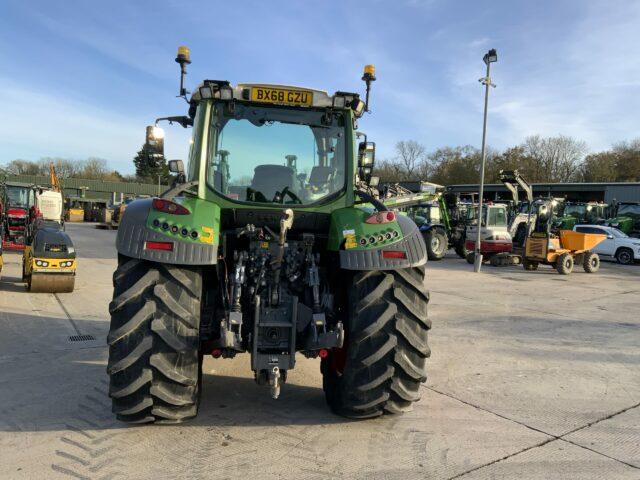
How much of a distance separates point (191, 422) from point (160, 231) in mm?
1529

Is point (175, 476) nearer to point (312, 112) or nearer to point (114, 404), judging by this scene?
point (114, 404)

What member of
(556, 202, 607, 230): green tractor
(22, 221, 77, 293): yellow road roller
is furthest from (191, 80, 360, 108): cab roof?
(556, 202, 607, 230): green tractor

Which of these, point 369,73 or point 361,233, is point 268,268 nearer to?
point 361,233

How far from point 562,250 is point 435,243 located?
16.7 ft

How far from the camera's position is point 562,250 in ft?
56.1

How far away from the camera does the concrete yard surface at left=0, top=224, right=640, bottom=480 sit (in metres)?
3.29

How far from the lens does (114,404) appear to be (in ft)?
11.8

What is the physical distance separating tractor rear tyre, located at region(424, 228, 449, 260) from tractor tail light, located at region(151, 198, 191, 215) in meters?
17.6

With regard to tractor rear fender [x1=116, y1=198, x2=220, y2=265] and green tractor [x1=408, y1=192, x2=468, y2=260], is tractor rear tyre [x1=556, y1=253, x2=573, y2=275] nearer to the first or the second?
green tractor [x1=408, y1=192, x2=468, y2=260]

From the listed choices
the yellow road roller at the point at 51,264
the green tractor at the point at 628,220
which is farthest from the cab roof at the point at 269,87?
the green tractor at the point at 628,220

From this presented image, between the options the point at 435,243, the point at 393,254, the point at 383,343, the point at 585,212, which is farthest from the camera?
the point at 585,212

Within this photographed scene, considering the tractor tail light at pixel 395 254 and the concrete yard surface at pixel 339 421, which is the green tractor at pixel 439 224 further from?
the tractor tail light at pixel 395 254

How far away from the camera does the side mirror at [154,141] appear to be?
15.2 ft

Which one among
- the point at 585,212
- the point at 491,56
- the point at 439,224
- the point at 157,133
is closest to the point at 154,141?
the point at 157,133
